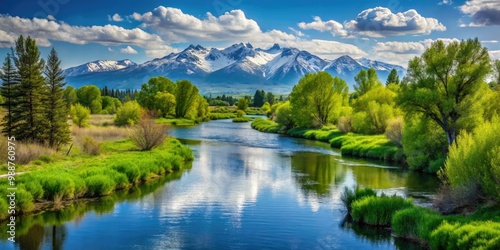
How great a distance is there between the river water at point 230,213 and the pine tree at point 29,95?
13679mm

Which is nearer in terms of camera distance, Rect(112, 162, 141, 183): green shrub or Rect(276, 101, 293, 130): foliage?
Rect(112, 162, 141, 183): green shrub

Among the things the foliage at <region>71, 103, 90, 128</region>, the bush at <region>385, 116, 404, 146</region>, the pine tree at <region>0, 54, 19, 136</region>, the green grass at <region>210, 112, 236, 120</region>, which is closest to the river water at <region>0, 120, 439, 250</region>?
the bush at <region>385, 116, 404, 146</region>

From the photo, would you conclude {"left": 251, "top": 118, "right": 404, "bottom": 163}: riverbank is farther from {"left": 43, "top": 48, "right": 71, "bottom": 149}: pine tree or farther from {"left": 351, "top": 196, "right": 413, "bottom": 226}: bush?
{"left": 43, "top": 48, "right": 71, "bottom": 149}: pine tree

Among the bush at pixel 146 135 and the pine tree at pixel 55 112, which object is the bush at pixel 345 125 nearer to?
the bush at pixel 146 135

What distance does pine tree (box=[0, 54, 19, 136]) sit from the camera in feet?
139

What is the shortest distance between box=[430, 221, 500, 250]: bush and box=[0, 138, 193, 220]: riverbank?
21516 millimetres

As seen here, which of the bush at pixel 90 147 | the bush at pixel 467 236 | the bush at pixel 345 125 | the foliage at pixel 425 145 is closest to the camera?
the bush at pixel 467 236

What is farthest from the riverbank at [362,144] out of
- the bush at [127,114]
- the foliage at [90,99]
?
the foliage at [90,99]

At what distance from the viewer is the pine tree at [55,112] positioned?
44.5 metres

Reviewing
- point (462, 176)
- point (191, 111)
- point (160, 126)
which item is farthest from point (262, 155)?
point (191, 111)

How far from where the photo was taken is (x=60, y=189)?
95.1ft

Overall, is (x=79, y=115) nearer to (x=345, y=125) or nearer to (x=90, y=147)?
(x=90, y=147)

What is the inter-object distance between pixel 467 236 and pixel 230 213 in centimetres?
1392

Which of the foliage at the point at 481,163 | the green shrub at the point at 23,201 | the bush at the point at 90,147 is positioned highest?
the foliage at the point at 481,163
